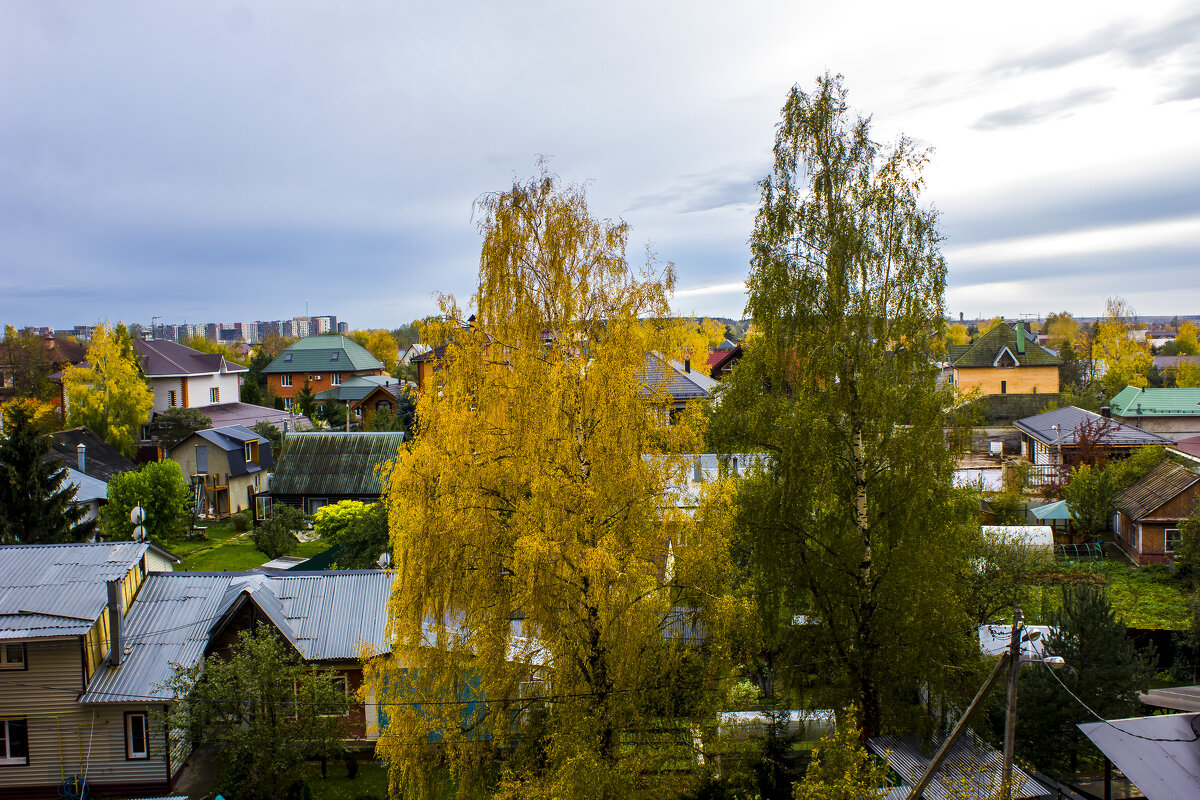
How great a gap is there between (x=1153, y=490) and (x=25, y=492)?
41.5 meters

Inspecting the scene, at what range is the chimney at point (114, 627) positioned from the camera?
686 inches

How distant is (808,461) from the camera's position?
1401cm

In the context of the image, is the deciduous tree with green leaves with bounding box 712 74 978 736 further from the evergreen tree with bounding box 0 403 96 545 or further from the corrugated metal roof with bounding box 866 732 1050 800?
the evergreen tree with bounding box 0 403 96 545

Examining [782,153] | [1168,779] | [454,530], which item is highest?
[782,153]

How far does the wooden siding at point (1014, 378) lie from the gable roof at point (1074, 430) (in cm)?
1871

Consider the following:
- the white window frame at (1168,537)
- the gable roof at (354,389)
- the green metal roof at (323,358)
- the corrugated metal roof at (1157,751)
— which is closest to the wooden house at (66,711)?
A: the corrugated metal roof at (1157,751)

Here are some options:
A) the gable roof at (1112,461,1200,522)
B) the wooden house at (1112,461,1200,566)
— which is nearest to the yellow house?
the gable roof at (1112,461,1200,522)

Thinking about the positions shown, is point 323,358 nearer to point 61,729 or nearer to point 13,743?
point 13,743

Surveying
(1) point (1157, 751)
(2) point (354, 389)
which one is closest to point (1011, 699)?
(1) point (1157, 751)

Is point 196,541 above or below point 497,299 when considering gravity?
below

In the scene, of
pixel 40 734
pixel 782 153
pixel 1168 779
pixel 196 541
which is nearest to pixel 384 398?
pixel 196 541

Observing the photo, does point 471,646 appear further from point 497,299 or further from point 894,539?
point 894,539

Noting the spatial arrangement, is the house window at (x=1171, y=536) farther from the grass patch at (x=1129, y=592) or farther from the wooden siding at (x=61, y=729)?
the wooden siding at (x=61, y=729)

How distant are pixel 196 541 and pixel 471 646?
29885 millimetres
